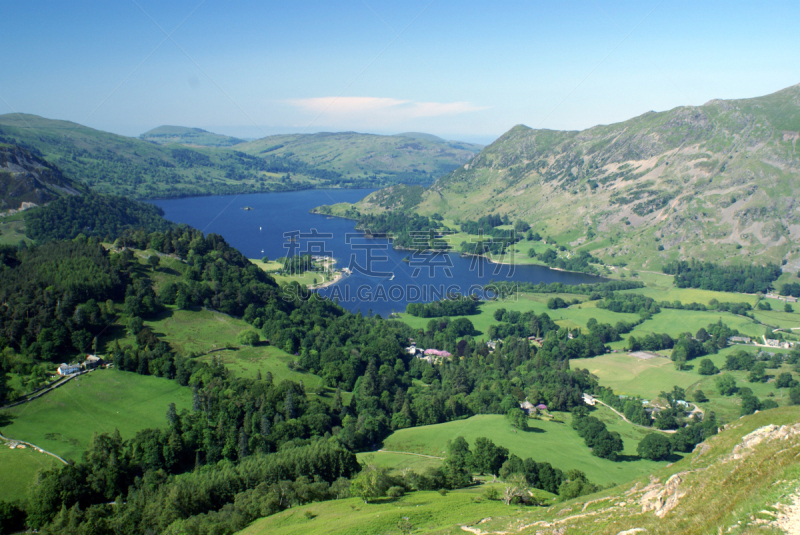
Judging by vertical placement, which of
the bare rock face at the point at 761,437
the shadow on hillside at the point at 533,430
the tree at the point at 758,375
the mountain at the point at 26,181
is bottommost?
the shadow on hillside at the point at 533,430

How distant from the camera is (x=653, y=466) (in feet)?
133

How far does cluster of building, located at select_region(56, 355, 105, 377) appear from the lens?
45219 millimetres

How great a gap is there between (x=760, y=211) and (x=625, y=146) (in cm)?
5765

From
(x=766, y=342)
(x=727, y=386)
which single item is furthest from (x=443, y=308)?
(x=766, y=342)

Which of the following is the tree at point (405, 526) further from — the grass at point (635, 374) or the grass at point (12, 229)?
the grass at point (12, 229)

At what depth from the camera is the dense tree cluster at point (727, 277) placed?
339 ft

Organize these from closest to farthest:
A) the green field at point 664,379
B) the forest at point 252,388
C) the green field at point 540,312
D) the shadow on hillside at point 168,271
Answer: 1. the forest at point 252,388
2. the green field at point 664,379
3. the shadow on hillside at point 168,271
4. the green field at point 540,312

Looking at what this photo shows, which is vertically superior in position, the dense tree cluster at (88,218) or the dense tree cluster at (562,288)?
the dense tree cluster at (88,218)

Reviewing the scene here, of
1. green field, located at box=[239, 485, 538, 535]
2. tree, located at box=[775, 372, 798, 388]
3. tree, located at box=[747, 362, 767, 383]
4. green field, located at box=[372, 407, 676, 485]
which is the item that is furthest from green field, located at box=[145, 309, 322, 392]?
tree, located at box=[775, 372, 798, 388]

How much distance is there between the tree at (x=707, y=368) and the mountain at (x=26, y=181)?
473 ft

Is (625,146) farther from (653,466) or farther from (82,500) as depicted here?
(82,500)

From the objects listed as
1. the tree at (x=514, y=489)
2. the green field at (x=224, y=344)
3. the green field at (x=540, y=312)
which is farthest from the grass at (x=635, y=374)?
the green field at (x=224, y=344)

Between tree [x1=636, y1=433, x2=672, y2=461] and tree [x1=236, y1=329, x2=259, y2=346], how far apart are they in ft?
138

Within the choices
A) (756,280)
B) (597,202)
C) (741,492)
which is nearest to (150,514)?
(741,492)
